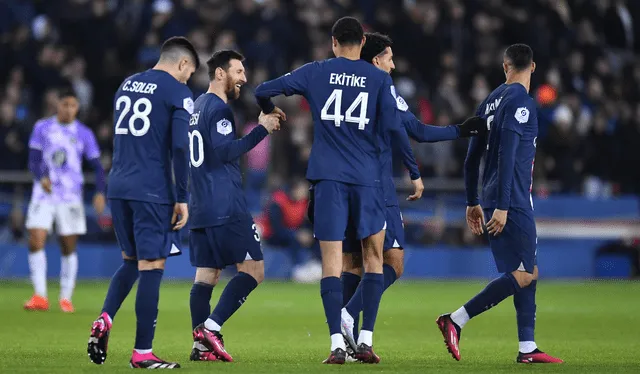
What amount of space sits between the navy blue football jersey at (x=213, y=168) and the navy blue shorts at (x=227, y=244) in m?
0.06

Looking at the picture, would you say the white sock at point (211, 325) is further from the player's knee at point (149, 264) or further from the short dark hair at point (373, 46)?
the short dark hair at point (373, 46)

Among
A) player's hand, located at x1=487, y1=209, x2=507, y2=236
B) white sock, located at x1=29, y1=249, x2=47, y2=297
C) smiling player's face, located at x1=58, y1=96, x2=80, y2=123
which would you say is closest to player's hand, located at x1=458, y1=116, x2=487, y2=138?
player's hand, located at x1=487, y1=209, x2=507, y2=236

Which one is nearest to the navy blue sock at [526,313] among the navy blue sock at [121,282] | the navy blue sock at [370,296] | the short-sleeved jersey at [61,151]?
the navy blue sock at [370,296]

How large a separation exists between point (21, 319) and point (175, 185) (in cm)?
574

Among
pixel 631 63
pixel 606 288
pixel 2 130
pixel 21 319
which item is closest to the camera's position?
pixel 21 319

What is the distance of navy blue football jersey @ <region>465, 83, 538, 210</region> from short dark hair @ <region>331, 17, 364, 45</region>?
1316 mm

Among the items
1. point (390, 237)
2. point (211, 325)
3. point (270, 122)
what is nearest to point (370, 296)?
point (390, 237)

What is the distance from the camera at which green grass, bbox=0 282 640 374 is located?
361 inches

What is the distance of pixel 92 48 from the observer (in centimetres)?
2366

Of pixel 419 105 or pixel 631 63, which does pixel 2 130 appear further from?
pixel 631 63

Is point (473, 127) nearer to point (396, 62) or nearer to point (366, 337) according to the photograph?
point (366, 337)

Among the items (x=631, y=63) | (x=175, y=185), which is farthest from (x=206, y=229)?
(x=631, y=63)

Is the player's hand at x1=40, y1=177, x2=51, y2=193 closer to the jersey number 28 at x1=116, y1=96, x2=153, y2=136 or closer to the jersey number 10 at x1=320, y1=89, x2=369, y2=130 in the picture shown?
the jersey number 28 at x1=116, y1=96, x2=153, y2=136

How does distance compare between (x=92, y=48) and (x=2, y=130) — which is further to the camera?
(x=92, y=48)
